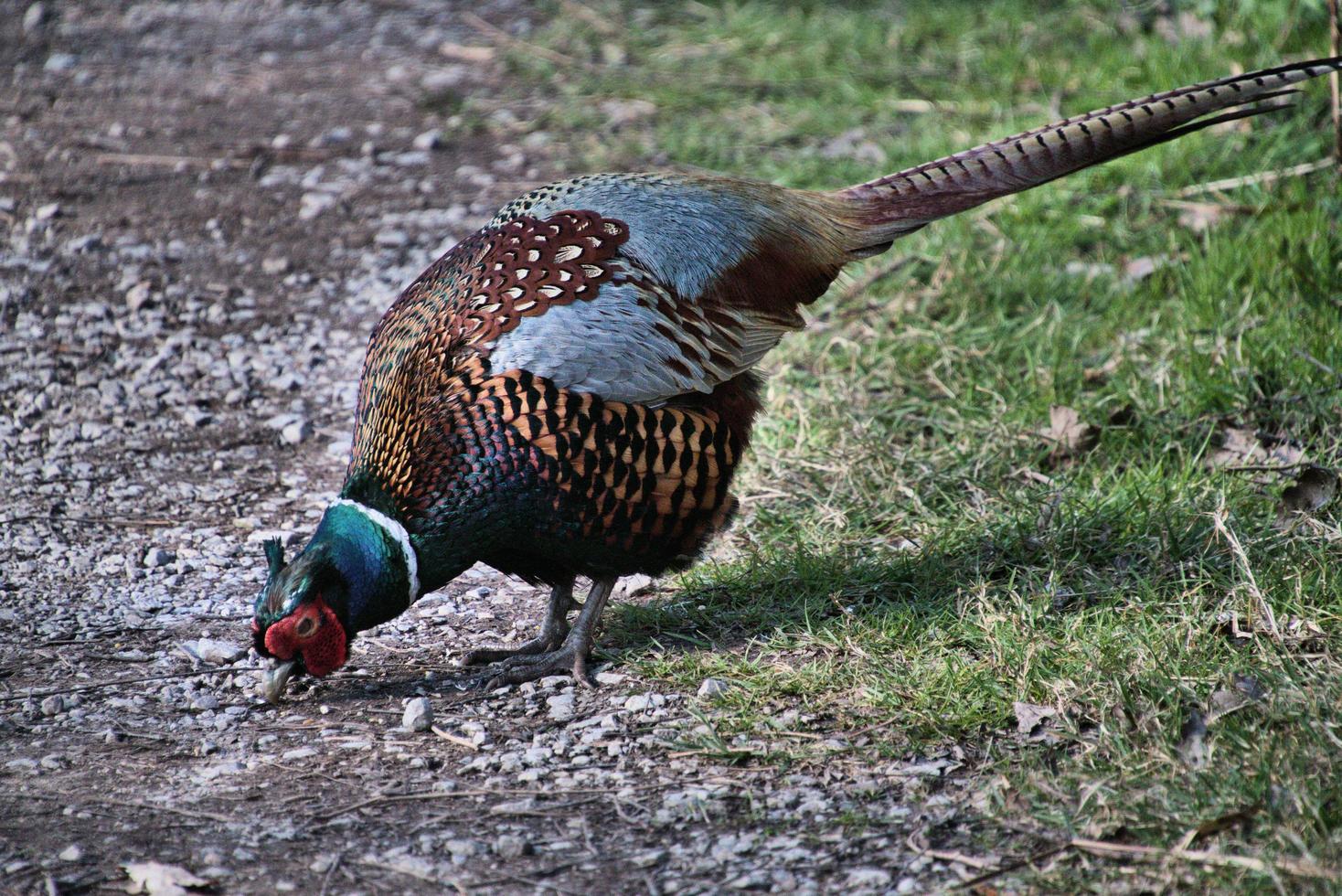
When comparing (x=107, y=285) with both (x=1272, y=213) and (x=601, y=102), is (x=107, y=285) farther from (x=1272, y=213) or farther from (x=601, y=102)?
(x=1272, y=213)

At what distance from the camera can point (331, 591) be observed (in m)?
2.97

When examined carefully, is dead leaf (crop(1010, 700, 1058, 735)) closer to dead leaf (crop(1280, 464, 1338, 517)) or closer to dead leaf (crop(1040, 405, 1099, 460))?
dead leaf (crop(1280, 464, 1338, 517))

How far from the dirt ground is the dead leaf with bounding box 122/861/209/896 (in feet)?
0.15

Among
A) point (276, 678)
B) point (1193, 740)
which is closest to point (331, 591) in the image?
point (276, 678)

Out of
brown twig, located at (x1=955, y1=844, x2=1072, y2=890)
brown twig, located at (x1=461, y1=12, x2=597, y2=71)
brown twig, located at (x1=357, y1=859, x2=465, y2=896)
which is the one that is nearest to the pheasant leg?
brown twig, located at (x1=357, y1=859, x2=465, y2=896)

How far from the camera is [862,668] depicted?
3.12 meters

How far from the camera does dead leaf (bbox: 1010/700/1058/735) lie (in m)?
2.83

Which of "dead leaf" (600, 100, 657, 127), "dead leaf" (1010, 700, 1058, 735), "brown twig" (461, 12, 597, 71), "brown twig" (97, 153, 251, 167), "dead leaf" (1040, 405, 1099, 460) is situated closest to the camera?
"dead leaf" (1010, 700, 1058, 735)

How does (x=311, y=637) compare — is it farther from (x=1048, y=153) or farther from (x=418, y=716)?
(x=1048, y=153)

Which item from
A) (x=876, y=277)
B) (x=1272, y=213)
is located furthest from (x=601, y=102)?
(x=1272, y=213)

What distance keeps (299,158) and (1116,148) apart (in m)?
4.11

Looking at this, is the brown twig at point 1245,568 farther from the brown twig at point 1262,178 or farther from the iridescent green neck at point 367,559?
the brown twig at point 1262,178

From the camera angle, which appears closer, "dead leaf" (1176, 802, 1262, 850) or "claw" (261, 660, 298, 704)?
"dead leaf" (1176, 802, 1262, 850)

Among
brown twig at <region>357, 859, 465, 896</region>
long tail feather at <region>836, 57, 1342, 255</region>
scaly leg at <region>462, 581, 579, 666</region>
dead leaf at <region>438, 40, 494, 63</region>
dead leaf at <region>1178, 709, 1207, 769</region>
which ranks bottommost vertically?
scaly leg at <region>462, 581, 579, 666</region>
